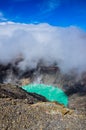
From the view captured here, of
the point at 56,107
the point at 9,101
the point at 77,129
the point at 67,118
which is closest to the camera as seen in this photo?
the point at 77,129

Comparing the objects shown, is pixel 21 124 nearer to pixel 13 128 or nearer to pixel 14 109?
pixel 13 128

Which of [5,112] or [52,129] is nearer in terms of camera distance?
[52,129]

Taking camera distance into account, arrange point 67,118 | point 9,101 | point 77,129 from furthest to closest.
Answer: point 9,101 → point 67,118 → point 77,129

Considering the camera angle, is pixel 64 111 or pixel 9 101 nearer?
pixel 64 111

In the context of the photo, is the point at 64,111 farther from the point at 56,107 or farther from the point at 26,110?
the point at 26,110

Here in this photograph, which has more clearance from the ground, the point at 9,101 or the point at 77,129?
the point at 9,101


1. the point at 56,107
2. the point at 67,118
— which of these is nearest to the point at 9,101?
the point at 56,107

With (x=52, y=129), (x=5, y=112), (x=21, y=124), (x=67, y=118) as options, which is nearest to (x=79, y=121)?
(x=67, y=118)

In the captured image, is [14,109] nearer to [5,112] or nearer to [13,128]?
[5,112]

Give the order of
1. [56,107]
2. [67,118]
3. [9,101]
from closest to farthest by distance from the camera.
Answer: [67,118] < [56,107] < [9,101]
